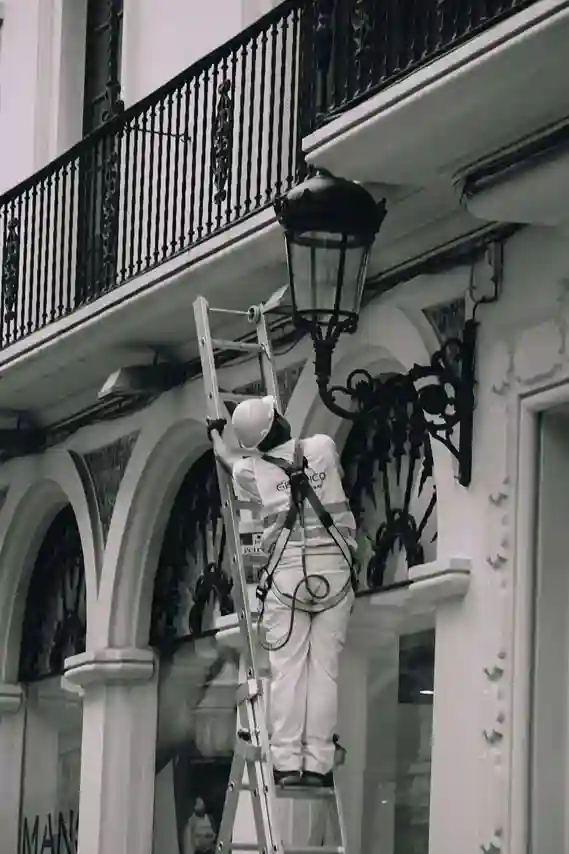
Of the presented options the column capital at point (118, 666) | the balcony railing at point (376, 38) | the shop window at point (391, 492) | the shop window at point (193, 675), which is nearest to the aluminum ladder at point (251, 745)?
the balcony railing at point (376, 38)

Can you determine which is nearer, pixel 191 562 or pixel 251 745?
pixel 251 745

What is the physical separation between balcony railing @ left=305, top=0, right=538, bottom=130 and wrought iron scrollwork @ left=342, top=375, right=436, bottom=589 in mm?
1555

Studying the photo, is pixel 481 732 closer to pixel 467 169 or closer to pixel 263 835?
pixel 263 835

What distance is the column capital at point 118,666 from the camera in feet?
52.7

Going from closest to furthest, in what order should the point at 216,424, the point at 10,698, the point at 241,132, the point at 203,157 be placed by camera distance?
1. the point at 216,424
2. the point at 241,132
3. the point at 203,157
4. the point at 10,698

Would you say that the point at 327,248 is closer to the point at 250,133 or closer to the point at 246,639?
the point at 246,639

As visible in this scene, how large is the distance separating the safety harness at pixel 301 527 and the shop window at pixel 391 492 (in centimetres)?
137

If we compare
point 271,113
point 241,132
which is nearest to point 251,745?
point 271,113

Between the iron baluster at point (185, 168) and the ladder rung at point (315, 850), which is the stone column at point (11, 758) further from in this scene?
the ladder rung at point (315, 850)

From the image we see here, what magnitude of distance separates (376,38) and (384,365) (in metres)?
2.11

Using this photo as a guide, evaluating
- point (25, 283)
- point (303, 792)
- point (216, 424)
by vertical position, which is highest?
point (25, 283)

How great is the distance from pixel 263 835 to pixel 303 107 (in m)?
4.25

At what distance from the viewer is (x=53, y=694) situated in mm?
17953

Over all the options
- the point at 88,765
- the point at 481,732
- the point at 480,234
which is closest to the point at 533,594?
the point at 481,732
